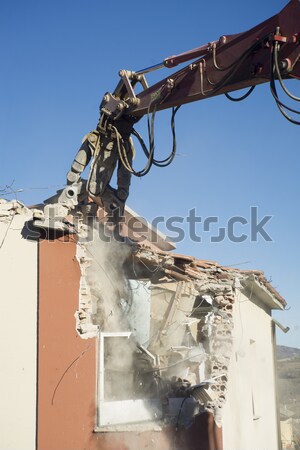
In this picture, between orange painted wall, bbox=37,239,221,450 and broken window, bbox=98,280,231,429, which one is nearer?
orange painted wall, bbox=37,239,221,450

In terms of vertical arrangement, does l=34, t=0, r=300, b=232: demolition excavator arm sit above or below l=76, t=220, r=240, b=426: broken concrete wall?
above

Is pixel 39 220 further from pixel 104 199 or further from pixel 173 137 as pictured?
pixel 173 137

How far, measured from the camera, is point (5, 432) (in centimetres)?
839

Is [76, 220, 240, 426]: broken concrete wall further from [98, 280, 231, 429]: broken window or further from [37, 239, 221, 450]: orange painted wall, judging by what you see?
[37, 239, 221, 450]: orange painted wall

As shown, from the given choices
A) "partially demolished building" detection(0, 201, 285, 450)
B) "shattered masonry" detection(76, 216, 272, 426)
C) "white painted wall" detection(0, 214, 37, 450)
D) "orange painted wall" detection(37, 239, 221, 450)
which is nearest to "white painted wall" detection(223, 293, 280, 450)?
"partially demolished building" detection(0, 201, 285, 450)

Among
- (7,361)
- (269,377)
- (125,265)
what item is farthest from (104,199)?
(269,377)

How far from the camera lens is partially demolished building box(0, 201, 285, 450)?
871 cm

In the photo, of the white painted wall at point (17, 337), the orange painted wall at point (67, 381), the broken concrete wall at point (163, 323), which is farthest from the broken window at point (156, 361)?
the white painted wall at point (17, 337)

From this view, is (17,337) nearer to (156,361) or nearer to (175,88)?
(156,361)

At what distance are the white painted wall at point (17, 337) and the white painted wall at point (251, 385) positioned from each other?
3165 mm

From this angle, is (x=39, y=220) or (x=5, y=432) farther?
(x=39, y=220)

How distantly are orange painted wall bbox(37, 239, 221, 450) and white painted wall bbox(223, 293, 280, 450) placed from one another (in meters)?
1.07

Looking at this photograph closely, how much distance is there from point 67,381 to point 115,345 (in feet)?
4.25

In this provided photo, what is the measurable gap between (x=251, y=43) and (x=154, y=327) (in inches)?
217
